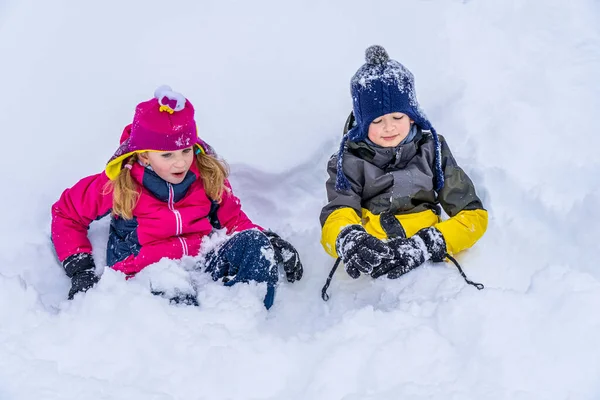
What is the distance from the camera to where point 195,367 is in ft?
8.10

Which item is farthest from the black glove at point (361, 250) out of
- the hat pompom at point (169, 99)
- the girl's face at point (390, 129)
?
the hat pompom at point (169, 99)

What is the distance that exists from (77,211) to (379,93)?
155 cm

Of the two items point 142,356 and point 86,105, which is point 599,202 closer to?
point 142,356

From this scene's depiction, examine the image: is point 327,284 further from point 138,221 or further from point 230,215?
point 138,221

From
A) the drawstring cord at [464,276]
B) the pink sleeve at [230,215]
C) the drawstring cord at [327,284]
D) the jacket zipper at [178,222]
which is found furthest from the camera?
the pink sleeve at [230,215]

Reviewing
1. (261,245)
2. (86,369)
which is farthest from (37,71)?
(86,369)

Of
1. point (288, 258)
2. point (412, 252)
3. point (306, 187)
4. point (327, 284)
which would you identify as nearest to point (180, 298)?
point (288, 258)

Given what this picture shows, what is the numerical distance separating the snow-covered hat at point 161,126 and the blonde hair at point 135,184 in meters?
0.09

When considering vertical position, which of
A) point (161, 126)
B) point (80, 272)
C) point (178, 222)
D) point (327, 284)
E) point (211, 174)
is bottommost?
point (327, 284)

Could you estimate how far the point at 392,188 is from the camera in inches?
129

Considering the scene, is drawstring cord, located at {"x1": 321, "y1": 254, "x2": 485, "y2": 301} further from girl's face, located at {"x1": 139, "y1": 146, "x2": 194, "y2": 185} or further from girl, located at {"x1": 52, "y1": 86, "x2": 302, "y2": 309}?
girl's face, located at {"x1": 139, "y1": 146, "x2": 194, "y2": 185}

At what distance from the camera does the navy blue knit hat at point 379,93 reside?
3104mm

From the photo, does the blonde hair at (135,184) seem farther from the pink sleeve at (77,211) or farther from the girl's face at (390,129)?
the girl's face at (390,129)

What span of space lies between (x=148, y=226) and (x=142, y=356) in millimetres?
893
